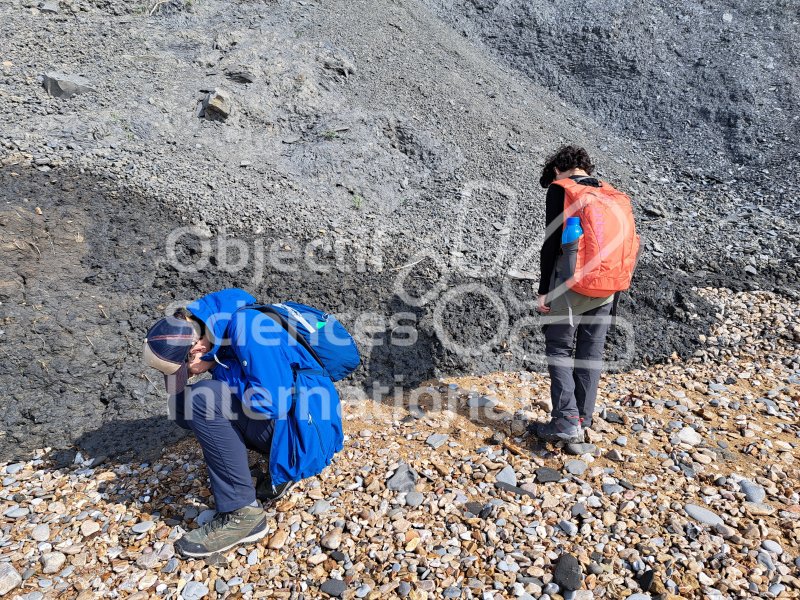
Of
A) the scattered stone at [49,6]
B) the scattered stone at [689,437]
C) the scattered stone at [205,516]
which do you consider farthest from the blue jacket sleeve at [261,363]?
the scattered stone at [49,6]

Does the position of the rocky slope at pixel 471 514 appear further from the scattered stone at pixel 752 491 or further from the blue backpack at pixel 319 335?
the blue backpack at pixel 319 335

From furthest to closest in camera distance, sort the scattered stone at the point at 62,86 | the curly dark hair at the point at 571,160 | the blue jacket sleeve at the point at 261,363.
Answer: the scattered stone at the point at 62,86 < the curly dark hair at the point at 571,160 < the blue jacket sleeve at the point at 261,363

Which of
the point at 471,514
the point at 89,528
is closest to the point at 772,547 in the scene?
the point at 471,514

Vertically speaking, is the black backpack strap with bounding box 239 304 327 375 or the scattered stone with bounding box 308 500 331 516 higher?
the black backpack strap with bounding box 239 304 327 375

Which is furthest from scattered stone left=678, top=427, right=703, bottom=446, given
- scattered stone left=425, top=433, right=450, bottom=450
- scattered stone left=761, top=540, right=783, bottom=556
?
scattered stone left=425, top=433, right=450, bottom=450

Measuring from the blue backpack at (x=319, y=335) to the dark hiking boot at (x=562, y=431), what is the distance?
134 centimetres

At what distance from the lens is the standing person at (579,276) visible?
3.32 meters

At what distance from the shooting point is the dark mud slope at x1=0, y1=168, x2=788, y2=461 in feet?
13.5

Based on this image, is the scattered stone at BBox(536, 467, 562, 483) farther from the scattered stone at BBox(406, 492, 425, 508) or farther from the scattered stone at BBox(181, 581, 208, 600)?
the scattered stone at BBox(181, 581, 208, 600)

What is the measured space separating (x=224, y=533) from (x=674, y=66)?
11183 mm

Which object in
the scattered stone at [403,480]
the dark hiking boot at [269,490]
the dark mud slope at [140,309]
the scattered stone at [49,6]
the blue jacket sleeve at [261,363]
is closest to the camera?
the blue jacket sleeve at [261,363]

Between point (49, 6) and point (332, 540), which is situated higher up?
point (49, 6)

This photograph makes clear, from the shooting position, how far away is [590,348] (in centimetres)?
366

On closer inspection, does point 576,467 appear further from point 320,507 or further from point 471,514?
point 320,507
